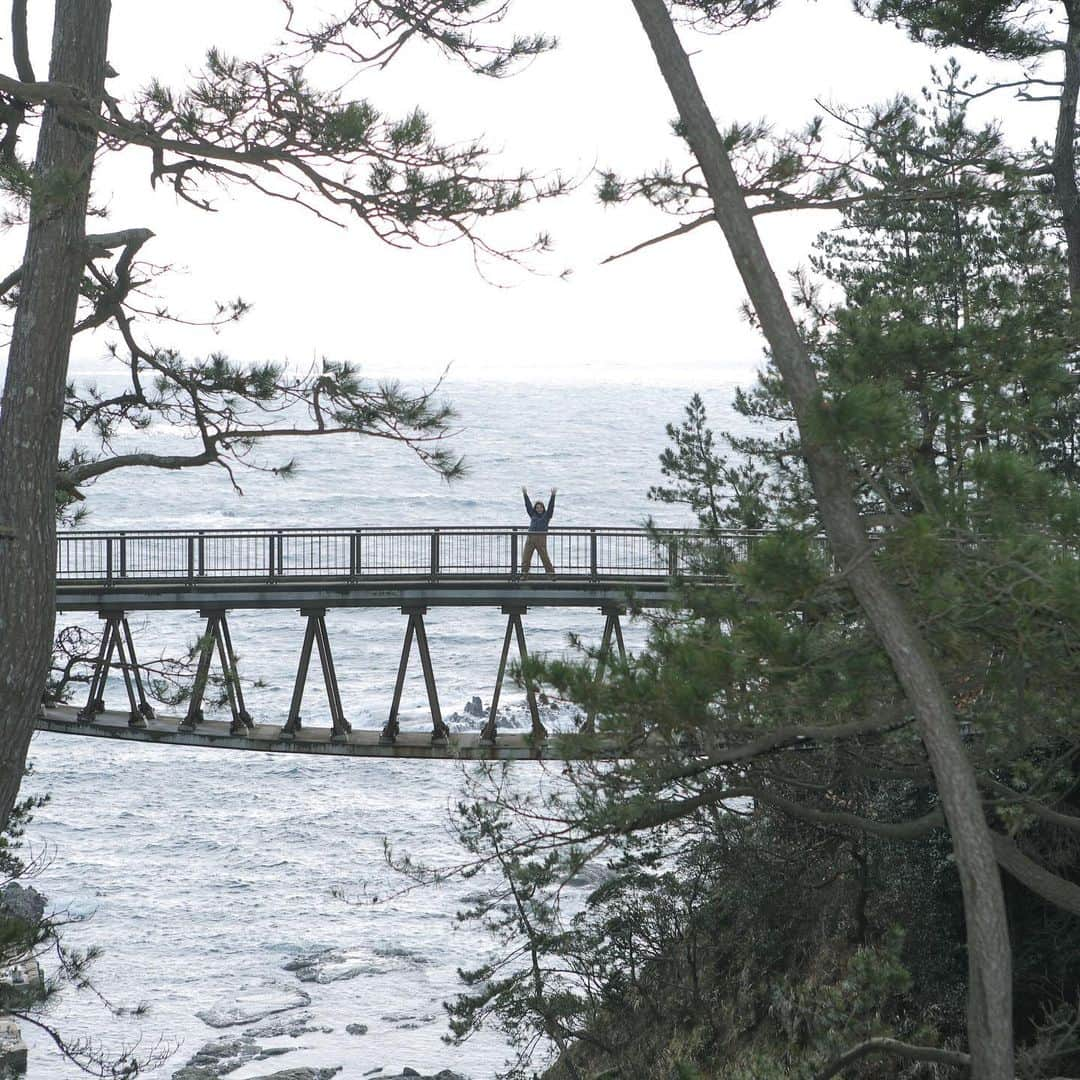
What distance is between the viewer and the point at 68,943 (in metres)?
25.5

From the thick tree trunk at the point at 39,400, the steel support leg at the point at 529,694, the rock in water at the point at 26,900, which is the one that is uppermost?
the thick tree trunk at the point at 39,400

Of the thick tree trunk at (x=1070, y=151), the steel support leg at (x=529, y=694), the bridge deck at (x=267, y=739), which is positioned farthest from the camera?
the bridge deck at (x=267, y=739)

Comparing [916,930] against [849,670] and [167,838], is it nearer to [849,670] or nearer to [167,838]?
[849,670]

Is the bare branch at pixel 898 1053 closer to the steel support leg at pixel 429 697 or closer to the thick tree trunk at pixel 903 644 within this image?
the thick tree trunk at pixel 903 644

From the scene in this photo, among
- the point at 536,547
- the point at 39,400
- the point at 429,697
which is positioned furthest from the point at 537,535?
the point at 39,400

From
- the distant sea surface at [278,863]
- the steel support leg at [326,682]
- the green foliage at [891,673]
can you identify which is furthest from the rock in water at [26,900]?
the green foliage at [891,673]

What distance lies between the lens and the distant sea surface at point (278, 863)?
71.2 ft

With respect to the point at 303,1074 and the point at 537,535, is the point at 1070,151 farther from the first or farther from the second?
the point at 303,1074

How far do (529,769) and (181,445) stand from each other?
70882 mm

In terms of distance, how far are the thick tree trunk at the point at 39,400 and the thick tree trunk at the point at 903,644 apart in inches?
161

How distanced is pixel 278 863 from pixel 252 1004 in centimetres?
825

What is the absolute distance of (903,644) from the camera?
747 centimetres

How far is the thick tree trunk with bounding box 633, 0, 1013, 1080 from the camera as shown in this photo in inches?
287

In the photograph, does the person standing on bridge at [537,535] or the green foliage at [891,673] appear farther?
the person standing on bridge at [537,535]
